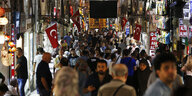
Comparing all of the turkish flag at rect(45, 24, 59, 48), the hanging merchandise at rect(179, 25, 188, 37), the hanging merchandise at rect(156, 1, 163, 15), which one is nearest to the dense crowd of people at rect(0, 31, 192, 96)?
the turkish flag at rect(45, 24, 59, 48)

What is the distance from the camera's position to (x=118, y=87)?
19.2ft

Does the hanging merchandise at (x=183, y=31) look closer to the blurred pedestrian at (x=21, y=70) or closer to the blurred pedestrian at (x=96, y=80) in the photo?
the blurred pedestrian at (x=21, y=70)

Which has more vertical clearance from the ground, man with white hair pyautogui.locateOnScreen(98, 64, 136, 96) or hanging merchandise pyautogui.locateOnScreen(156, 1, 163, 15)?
hanging merchandise pyautogui.locateOnScreen(156, 1, 163, 15)

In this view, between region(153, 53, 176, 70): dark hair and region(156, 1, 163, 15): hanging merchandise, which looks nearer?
region(153, 53, 176, 70): dark hair

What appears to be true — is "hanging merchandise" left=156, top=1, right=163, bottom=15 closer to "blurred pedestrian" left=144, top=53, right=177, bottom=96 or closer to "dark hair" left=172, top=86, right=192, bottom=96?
"blurred pedestrian" left=144, top=53, right=177, bottom=96

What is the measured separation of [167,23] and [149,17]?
502cm

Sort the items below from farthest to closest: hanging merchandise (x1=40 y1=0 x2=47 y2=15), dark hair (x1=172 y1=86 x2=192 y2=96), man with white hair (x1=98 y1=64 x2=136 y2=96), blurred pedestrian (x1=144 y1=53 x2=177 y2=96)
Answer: hanging merchandise (x1=40 y1=0 x2=47 y2=15), man with white hair (x1=98 y1=64 x2=136 y2=96), blurred pedestrian (x1=144 y1=53 x2=177 y2=96), dark hair (x1=172 y1=86 x2=192 y2=96)

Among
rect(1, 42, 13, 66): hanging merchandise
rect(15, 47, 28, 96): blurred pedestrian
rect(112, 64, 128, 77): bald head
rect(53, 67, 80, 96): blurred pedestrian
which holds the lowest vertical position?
rect(15, 47, 28, 96): blurred pedestrian

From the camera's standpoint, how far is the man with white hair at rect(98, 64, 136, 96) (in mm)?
5805

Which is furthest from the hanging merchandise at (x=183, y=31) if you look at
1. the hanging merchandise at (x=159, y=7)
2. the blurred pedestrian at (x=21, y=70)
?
the blurred pedestrian at (x=21, y=70)

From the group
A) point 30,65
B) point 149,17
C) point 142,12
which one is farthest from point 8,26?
point 142,12

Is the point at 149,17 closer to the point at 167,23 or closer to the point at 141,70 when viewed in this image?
the point at 167,23

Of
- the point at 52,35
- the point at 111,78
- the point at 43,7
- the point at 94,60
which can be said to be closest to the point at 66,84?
the point at 111,78

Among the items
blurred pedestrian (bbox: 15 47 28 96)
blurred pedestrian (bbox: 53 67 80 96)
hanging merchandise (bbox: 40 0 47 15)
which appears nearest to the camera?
blurred pedestrian (bbox: 53 67 80 96)
